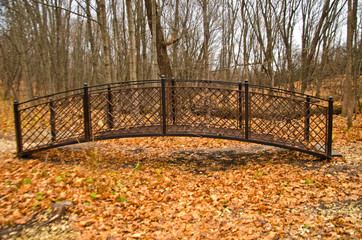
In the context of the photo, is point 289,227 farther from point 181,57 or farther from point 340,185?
point 181,57

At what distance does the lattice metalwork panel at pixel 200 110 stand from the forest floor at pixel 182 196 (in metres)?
0.79

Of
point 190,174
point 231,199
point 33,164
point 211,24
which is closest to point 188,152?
point 190,174

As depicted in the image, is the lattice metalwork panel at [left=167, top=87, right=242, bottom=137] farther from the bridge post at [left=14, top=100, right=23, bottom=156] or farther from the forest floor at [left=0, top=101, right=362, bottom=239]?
the bridge post at [left=14, top=100, right=23, bottom=156]

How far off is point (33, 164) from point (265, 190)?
460 centimetres

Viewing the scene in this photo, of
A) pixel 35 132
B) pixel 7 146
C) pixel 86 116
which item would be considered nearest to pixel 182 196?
pixel 86 116

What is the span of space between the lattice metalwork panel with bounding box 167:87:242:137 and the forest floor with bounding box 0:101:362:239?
0.79 m

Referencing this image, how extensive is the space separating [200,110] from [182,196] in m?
2.35

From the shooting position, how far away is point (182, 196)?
153 inches

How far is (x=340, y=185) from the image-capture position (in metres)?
3.75

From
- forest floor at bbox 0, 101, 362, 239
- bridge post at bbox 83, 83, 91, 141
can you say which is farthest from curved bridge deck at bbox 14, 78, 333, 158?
forest floor at bbox 0, 101, 362, 239

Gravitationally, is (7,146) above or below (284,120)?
below

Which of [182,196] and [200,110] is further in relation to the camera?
[200,110]

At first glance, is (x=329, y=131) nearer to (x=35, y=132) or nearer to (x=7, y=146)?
(x=7, y=146)

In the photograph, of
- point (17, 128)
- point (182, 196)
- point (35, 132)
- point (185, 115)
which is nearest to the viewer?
point (182, 196)
